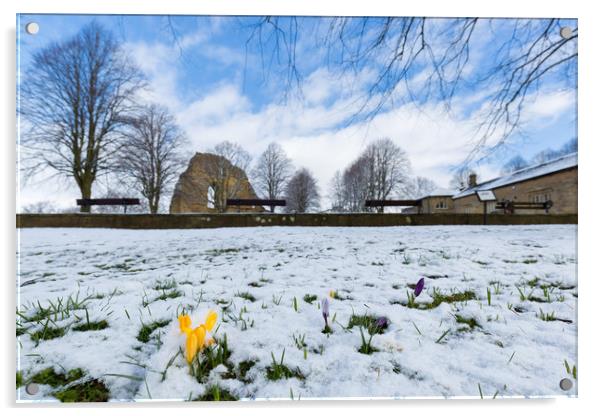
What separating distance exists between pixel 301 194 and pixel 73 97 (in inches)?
124

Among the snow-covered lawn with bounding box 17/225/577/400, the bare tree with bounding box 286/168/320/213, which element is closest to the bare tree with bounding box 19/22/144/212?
the snow-covered lawn with bounding box 17/225/577/400

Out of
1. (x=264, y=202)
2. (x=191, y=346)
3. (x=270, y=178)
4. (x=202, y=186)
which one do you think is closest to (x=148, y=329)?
(x=191, y=346)

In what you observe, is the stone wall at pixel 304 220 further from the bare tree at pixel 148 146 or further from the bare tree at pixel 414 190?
the bare tree at pixel 148 146

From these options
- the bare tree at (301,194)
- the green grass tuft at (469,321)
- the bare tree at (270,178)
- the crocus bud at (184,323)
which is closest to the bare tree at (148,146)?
the bare tree at (270,178)

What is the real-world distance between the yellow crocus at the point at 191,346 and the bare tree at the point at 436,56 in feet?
6.31

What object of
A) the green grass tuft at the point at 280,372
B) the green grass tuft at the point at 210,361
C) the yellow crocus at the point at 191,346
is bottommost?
the green grass tuft at the point at 280,372

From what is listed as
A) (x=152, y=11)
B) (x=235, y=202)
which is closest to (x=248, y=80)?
(x=152, y=11)

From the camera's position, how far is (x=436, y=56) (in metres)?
1.90

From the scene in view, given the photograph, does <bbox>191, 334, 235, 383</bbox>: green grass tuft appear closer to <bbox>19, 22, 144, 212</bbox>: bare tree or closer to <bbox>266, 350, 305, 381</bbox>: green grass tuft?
<bbox>266, 350, 305, 381</bbox>: green grass tuft

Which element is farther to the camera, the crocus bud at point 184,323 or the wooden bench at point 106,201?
the wooden bench at point 106,201

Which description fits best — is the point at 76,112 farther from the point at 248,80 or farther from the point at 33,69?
the point at 248,80

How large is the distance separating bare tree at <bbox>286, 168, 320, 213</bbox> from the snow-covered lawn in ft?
5.29

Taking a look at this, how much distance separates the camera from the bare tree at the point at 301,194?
11.8 ft

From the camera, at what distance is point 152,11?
1.52m
